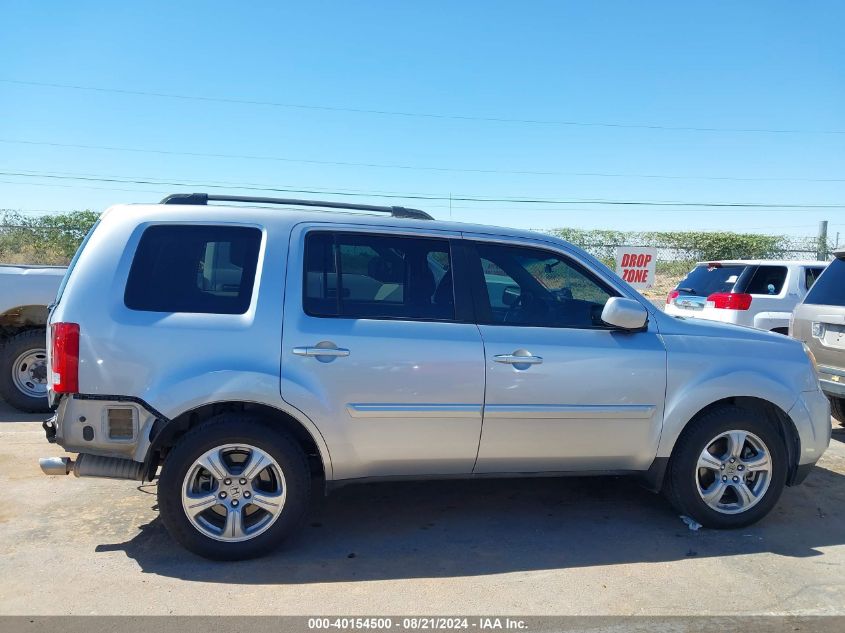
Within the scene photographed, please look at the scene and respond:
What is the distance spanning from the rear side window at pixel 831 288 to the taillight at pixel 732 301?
2574 millimetres

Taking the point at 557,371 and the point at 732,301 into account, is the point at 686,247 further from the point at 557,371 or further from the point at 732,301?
the point at 557,371

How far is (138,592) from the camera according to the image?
3400 mm

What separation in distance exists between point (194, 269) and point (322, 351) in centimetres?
87

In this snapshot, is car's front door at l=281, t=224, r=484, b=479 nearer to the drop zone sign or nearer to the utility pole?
the drop zone sign

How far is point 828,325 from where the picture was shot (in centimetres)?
646

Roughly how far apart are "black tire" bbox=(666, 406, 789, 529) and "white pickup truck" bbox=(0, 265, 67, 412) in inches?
240

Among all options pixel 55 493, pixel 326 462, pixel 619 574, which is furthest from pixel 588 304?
pixel 55 493

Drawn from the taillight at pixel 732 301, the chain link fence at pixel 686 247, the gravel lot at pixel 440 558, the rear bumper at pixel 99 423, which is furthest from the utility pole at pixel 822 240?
the rear bumper at pixel 99 423

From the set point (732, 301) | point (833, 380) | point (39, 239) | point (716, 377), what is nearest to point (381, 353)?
point (716, 377)

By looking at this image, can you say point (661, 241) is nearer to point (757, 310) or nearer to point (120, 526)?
point (757, 310)

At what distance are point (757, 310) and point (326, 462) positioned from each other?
25.3 feet

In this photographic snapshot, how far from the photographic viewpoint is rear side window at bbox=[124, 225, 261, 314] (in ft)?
12.2

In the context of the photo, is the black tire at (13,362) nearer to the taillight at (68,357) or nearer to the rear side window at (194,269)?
the taillight at (68,357)

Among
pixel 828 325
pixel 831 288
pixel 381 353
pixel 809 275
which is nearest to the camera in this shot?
pixel 381 353
